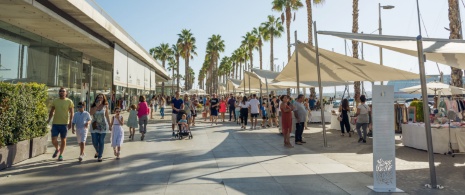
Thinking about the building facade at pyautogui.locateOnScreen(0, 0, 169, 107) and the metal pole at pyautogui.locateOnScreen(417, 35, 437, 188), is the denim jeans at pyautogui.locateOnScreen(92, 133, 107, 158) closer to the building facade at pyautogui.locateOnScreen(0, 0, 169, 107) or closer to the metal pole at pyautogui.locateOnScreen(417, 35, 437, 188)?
the building facade at pyautogui.locateOnScreen(0, 0, 169, 107)

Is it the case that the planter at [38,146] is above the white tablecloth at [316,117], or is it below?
below

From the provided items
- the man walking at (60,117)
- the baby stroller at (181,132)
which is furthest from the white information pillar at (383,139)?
the baby stroller at (181,132)

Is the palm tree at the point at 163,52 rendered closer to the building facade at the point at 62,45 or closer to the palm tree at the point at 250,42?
the palm tree at the point at 250,42

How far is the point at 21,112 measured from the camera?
744cm

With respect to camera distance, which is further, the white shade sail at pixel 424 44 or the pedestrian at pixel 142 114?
the pedestrian at pixel 142 114

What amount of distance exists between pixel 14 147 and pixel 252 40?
48.5 metres

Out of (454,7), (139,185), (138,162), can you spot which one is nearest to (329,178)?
(139,185)

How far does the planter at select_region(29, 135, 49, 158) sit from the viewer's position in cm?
811

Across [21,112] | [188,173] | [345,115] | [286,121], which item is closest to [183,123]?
[286,121]

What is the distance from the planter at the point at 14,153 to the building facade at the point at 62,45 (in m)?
4.22

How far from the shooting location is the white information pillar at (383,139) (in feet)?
18.2

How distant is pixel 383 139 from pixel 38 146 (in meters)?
8.03

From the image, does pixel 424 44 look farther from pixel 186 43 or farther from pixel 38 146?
pixel 186 43

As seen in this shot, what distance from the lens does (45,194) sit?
16.7 ft
